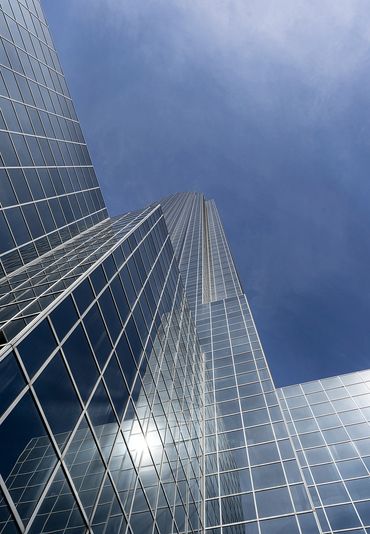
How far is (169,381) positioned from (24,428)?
49.8 feet

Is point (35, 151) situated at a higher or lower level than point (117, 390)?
higher

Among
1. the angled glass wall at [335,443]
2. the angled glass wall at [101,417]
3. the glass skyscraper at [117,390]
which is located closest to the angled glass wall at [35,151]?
the glass skyscraper at [117,390]

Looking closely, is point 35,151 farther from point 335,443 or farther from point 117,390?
point 335,443

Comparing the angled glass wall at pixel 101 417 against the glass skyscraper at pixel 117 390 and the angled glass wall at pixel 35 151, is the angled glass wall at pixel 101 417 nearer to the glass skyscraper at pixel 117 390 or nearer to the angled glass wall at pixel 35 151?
the glass skyscraper at pixel 117 390

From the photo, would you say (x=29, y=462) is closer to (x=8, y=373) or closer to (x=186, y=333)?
(x=8, y=373)

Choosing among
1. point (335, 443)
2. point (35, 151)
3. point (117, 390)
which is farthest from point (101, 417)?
point (335, 443)

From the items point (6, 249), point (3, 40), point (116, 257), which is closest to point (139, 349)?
point (116, 257)

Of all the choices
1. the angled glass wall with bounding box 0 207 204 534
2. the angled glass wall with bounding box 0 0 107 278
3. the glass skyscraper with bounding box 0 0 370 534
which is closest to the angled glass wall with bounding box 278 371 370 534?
the glass skyscraper with bounding box 0 0 370 534

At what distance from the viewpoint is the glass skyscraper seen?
10500 millimetres

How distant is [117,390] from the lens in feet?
51.8

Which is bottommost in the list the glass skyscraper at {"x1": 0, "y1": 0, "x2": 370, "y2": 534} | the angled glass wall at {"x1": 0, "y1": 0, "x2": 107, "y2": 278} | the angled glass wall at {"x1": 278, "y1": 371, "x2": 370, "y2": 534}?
the angled glass wall at {"x1": 278, "y1": 371, "x2": 370, "y2": 534}

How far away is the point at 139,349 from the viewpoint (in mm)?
20359

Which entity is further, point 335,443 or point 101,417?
point 335,443

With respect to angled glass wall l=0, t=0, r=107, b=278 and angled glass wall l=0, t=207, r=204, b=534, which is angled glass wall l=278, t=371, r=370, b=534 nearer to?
angled glass wall l=0, t=207, r=204, b=534
